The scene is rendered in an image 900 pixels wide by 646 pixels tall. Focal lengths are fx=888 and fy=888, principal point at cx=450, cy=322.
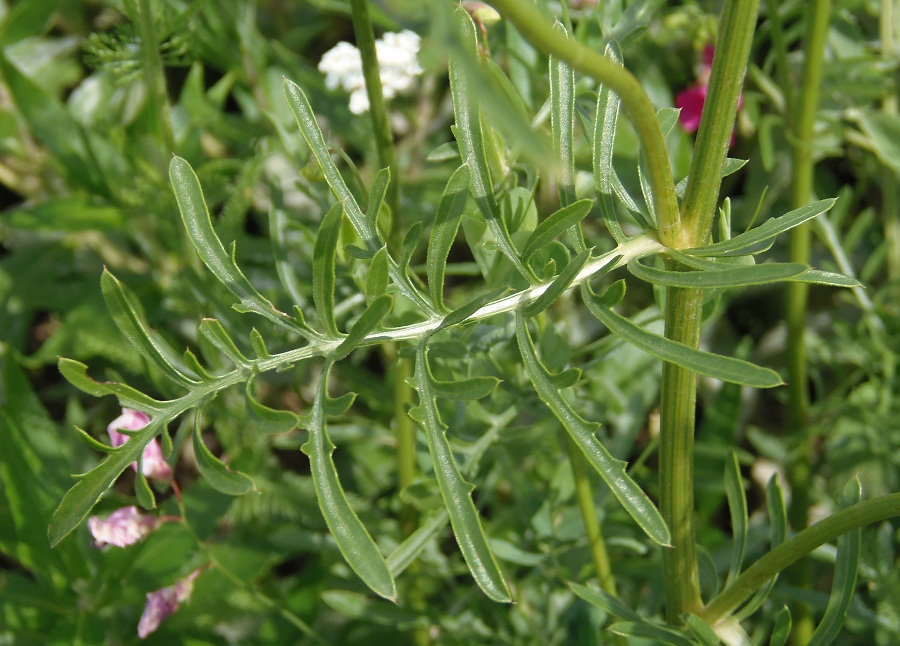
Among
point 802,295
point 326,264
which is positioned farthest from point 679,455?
point 802,295

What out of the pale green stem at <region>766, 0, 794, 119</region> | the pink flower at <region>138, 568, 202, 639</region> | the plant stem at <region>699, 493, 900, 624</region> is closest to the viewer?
the plant stem at <region>699, 493, 900, 624</region>

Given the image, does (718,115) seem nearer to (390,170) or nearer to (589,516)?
(390,170)

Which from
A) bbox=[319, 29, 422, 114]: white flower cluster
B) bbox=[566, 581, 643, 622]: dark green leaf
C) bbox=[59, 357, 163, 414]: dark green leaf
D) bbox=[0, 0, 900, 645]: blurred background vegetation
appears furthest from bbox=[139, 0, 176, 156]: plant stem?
bbox=[566, 581, 643, 622]: dark green leaf

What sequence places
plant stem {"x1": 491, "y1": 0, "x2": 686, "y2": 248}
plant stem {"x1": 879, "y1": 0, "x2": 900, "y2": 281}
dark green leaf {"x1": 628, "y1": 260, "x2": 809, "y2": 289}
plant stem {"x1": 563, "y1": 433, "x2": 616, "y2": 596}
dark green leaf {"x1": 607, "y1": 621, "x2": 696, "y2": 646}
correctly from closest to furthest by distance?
1. plant stem {"x1": 491, "y1": 0, "x2": 686, "y2": 248}
2. dark green leaf {"x1": 628, "y1": 260, "x2": 809, "y2": 289}
3. dark green leaf {"x1": 607, "y1": 621, "x2": 696, "y2": 646}
4. plant stem {"x1": 563, "y1": 433, "x2": 616, "y2": 596}
5. plant stem {"x1": 879, "y1": 0, "x2": 900, "y2": 281}

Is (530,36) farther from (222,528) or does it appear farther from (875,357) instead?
(222,528)

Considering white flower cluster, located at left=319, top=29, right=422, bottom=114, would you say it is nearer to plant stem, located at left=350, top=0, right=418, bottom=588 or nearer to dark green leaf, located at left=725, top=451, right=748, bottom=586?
plant stem, located at left=350, top=0, right=418, bottom=588

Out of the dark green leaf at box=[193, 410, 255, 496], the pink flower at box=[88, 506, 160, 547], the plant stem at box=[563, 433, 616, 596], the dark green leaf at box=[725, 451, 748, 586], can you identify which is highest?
the dark green leaf at box=[193, 410, 255, 496]

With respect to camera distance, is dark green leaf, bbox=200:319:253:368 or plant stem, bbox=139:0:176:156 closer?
dark green leaf, bbox=200:319:253:368

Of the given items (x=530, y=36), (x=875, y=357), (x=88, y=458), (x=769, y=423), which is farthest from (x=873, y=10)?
(x=88, y=458)

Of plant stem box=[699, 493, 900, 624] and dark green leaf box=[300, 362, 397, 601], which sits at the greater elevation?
dark green leaf box=[300, 362, 397, 601]
